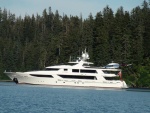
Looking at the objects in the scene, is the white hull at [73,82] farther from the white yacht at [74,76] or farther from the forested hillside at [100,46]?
the forested hillside at [100,46]

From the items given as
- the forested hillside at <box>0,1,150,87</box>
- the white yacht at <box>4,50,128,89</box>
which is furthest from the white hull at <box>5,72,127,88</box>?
the forested hillside at <box>0,1,150,87</box>

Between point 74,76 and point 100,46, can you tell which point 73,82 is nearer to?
point 74,76

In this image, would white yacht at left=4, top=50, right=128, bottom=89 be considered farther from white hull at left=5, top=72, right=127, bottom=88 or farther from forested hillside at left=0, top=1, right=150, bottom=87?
forested hillside at left=0, top=1, right=150, bottom=87

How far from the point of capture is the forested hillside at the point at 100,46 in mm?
112125

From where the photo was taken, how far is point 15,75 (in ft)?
308

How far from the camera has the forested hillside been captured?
368ft

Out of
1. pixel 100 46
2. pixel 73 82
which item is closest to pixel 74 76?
pixel 73 82

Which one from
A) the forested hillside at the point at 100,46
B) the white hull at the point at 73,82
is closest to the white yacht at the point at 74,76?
the white hull at the point at 73,82

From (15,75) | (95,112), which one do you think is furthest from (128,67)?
(95,112)

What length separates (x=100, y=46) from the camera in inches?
4948

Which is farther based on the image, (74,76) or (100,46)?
(100,46)

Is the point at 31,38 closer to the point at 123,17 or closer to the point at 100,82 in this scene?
the point at 123,17

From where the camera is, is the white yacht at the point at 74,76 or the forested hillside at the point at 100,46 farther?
the forested hillside at the point at 100,46

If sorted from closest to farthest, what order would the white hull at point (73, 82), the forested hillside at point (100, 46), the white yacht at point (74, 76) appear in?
1. the white yacht at point (74, 76)
2. the white hull at point (73, 82)
3. the forested hillside at point (100, 46)
